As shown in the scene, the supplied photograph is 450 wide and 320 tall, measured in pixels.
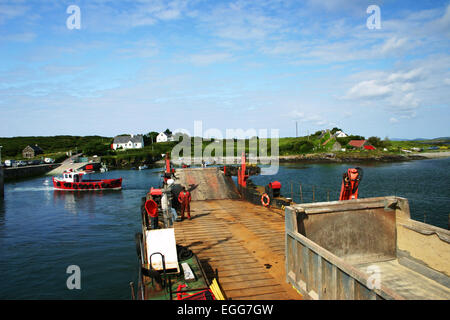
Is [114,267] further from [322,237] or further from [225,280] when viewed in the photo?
[322,237]

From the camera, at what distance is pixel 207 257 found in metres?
8.98

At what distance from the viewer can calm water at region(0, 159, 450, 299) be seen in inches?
547

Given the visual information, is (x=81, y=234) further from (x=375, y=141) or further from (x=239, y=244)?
(x=375, y=141)

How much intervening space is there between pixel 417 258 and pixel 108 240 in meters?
18.5

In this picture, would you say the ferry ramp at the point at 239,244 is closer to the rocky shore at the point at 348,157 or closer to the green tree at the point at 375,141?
the rocky shore at the point at 348,157

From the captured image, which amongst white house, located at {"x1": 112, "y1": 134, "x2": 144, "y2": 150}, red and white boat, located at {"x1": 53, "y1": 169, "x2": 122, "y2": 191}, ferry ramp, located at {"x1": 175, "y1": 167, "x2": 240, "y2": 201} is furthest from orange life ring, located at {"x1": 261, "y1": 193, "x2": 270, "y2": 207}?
white house, located at {"x1": 112, "y1": 134, "x2": 144, "y2": 150}

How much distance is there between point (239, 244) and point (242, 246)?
22cm

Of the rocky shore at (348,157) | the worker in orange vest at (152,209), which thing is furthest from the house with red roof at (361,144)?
the worker in orange vest at (152,209)

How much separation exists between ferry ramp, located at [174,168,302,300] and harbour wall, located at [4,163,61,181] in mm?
62541

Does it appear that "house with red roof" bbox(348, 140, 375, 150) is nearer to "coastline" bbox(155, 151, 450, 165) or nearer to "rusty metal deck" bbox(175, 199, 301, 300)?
"coastline" bbox(155, 151, 450, 165)

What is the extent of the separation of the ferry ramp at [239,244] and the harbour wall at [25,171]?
205ft

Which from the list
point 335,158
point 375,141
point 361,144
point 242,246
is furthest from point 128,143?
point 242,246

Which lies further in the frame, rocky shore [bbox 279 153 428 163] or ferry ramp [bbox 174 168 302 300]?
rocky shore [bbox 279 153 428 163]

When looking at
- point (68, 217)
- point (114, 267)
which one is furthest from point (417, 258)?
point (68, 217)
